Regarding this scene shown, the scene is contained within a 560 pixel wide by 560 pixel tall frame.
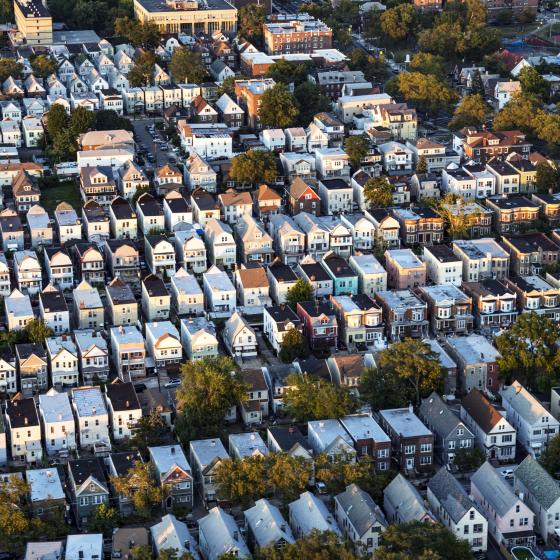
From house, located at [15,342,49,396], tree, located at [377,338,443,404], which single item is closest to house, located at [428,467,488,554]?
tree, located at [377,338,443,404]

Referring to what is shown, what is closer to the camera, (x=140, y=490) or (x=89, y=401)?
(x=140, y=490)

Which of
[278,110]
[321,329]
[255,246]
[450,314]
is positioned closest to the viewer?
[321,329]

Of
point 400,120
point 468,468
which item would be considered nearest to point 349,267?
point 468,468

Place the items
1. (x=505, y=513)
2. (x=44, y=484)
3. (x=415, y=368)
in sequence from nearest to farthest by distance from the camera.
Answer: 1. (x=505, y=513)
2. (x=44, y=484)
3. (x=415, y=368)

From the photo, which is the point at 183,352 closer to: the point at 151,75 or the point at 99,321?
the point at 99,321

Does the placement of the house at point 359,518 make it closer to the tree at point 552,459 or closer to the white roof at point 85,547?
the tree at point 552,459

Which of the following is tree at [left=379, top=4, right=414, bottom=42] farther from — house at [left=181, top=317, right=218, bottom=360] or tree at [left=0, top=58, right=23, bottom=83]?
house at [left=181, top=317, right=218, bottom=360]

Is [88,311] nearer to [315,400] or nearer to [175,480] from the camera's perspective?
[315,400]

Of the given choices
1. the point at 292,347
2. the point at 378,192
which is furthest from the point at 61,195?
the point at 292,347

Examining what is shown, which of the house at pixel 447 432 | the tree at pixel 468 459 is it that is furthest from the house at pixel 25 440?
the tree at pixel 468 459
